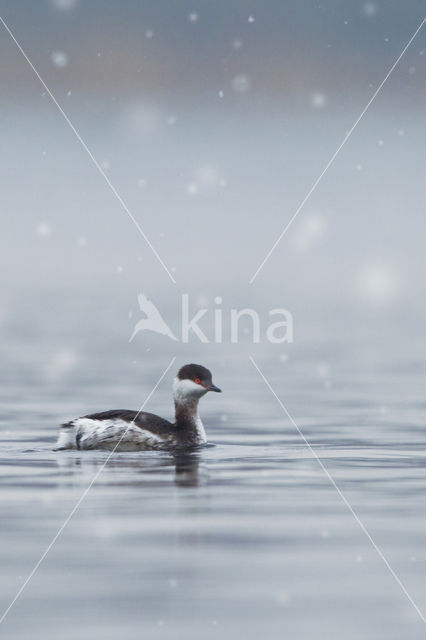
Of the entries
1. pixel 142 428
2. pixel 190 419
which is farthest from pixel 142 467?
pixel 190 419

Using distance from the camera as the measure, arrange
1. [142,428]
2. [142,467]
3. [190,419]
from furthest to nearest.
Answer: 1. [190,419]
2. [142,428]
3. [142,467]

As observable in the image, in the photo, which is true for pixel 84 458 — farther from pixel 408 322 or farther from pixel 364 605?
pixel 408 322

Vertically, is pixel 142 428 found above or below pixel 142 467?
above

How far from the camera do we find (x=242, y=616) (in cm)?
815

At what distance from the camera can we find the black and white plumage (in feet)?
48.1

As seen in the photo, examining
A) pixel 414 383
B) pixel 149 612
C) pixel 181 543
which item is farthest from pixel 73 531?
pixel 414 383

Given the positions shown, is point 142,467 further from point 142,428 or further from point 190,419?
point 190,419

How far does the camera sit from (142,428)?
587 inches

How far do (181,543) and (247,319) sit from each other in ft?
114

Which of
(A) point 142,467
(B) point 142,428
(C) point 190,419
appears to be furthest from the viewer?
(C) point 190,419

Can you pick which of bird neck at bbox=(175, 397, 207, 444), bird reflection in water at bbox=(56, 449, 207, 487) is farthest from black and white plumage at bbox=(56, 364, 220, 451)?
bird reflection in water at bbox=(56, 449, 207, 487)

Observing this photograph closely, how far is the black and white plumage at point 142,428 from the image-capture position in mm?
14664

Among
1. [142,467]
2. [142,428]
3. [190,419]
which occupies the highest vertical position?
[190,419]

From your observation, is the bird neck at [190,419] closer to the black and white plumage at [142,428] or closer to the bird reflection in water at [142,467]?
the black and white plumage at [142,428]
